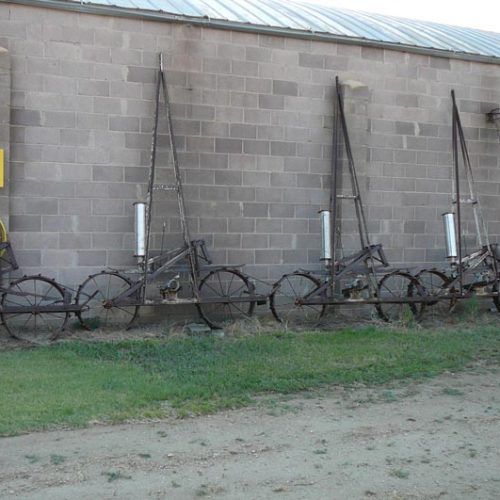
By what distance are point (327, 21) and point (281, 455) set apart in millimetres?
8531

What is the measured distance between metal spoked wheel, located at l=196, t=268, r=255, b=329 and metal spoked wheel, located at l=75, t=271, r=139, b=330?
1.03 meters

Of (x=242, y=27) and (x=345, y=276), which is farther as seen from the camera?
(x=345, y=276)

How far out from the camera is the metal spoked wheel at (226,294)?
31.0ft

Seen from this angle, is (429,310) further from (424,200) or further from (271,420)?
(271,420)

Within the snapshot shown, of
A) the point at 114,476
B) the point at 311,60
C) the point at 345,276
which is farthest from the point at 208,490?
the point at 311,60

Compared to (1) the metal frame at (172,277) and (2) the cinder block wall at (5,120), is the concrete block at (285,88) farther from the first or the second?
(2) the cinder block wall at (5,120)

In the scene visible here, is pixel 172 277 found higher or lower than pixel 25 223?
lower

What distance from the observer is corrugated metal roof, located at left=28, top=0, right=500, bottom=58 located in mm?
9766

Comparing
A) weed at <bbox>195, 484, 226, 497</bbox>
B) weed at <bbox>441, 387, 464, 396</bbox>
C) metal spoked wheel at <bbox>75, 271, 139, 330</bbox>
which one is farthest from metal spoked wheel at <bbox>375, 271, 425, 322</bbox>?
weed at <bbox>195, 484, 226, 497</bbox>

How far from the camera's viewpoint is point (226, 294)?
378 inches

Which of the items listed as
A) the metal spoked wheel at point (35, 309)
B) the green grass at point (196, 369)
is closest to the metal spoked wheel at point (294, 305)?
the green grass at point (196, 369)

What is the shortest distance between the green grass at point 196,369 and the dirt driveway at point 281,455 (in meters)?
0.32

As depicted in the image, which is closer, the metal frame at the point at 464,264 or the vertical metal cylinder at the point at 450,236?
the metal frame at the point at 464,264

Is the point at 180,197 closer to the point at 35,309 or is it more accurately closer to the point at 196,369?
the point at 35,309
